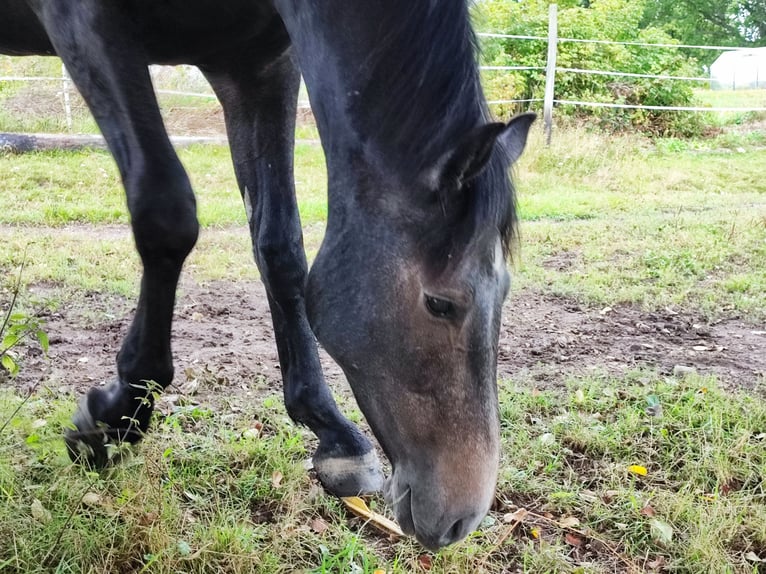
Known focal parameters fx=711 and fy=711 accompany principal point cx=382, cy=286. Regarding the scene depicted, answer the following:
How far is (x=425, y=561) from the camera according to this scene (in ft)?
6.74

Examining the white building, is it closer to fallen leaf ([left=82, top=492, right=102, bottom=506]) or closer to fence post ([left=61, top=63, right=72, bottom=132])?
fence post ([left=61, top=63, right=72, bottom=132])

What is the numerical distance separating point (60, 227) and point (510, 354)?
159 inches

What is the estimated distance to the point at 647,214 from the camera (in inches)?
279

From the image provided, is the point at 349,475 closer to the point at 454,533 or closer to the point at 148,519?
the point at 148,519

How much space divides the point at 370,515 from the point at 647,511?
91 centimetres

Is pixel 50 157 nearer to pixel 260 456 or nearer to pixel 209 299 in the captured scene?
pixel 209 299

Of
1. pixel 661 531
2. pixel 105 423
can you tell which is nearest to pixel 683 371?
pixel 661 531

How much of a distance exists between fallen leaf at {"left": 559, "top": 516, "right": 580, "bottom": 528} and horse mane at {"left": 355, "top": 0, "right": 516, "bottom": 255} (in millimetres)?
1156

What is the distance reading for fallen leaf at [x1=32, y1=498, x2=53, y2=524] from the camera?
193cm

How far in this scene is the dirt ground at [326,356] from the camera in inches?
124

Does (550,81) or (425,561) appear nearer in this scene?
(425,561)

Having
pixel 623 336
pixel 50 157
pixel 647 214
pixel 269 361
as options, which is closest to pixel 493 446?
pixel 269 361

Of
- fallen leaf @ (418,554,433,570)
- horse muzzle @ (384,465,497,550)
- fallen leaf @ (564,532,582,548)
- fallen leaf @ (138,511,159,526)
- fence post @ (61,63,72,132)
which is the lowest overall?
fallen leaf @ (564,532,582,548)

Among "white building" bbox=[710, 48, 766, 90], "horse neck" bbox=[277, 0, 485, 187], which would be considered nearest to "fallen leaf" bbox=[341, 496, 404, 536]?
"horse neck" bbox=[277, 0, 485, 187]
